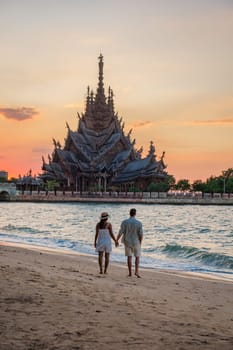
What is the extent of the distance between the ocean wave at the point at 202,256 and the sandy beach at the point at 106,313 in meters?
6.40

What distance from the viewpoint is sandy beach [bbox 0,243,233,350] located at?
18.8 feet

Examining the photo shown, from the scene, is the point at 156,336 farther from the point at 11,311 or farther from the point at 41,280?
the point at 41,280

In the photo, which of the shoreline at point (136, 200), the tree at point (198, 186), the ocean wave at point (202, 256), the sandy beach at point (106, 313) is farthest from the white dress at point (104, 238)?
the tree at point (198, 186)

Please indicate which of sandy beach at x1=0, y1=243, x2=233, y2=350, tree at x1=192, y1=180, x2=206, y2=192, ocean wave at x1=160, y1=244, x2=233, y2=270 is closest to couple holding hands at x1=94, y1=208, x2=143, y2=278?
sandy beach at x1=0, y1=243, x2=233, y2=350

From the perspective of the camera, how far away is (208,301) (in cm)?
900

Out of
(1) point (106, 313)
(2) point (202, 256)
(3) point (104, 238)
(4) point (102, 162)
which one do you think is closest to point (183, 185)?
(4) point (102, 162)

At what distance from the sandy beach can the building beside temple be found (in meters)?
85.9

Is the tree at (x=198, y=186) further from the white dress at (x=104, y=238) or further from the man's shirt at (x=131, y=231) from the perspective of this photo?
the man's shirt at (x=131, y=231)

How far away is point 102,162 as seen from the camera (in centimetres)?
9762

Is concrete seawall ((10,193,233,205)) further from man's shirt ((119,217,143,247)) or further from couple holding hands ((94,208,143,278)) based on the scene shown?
man's shirt ((119,217,143,247))

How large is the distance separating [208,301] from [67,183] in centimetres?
9153

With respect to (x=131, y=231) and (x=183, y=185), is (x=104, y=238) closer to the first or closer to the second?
(x=131, y=231)

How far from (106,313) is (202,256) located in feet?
41.2

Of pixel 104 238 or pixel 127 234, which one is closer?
pixel 127 234
